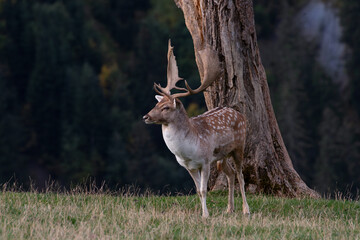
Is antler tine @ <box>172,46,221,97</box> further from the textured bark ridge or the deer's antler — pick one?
the textured bark ridge

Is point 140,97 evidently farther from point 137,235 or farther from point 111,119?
point 137,235

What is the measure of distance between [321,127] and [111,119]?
887 inches

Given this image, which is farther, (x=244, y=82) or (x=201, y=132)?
(x=244, y=82)

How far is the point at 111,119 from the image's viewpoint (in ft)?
250

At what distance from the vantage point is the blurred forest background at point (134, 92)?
66250 mm

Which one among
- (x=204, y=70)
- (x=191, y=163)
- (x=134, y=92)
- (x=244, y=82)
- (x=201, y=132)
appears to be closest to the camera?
(x=191, y=163)

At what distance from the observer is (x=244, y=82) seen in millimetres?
12312

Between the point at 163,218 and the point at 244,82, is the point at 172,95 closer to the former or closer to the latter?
the point at 163,218

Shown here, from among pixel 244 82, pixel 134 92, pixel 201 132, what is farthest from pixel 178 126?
pixel 134 92

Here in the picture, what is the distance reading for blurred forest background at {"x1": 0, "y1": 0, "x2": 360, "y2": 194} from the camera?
66.2 m

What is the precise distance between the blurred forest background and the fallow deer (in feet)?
160

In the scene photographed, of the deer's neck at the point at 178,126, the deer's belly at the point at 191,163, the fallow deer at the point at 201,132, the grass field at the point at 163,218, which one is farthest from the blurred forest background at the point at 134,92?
the deer's neck at the point at 178,126

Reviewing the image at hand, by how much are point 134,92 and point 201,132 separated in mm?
73235

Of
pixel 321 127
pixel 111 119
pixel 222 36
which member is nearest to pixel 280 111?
pixel 321 127
